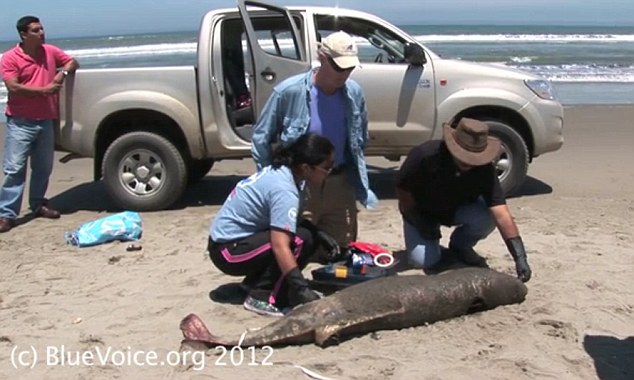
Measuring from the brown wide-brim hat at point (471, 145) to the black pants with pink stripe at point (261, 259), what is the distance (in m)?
1.17

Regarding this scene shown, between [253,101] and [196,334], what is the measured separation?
3.94m

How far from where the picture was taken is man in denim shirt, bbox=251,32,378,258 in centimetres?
550

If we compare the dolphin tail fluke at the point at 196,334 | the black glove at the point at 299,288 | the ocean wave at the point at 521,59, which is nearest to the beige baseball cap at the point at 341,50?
the black glove at the point at 299,288

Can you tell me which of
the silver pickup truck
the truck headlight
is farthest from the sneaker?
the truck headlight

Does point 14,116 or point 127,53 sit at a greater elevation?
point 14,116

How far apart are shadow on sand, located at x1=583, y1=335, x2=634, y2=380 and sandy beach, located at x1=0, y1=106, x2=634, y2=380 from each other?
0.04 feet

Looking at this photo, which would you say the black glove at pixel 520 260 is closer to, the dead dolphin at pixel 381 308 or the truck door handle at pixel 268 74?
the dead dolphin at pixel 381 308

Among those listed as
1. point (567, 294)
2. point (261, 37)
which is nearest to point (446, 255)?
point (567, 294)

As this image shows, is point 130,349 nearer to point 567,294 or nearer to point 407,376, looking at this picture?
point 407,376

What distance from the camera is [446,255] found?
6414 millimetres

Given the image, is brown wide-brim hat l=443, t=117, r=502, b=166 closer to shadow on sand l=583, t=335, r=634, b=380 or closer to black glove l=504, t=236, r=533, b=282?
black glove l=504, t=236, r=533, b=282

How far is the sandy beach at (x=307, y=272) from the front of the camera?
14.8ft

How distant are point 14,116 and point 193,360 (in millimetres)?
4172

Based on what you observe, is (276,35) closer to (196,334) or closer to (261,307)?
(261,307)
